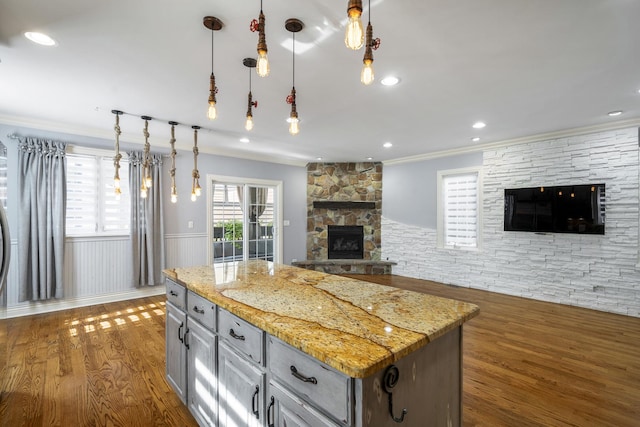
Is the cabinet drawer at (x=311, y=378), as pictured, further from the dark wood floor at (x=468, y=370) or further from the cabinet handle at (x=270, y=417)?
the dark wood floor at (x=468, y=370)

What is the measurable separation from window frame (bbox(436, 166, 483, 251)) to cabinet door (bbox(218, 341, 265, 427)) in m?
4.84

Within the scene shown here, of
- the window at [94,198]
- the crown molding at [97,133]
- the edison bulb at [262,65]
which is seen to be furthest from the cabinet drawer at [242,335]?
the crown molding at [97,133]

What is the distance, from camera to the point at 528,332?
3.29 metres

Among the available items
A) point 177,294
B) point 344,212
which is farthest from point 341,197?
point 177,294

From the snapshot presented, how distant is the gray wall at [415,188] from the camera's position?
218 inches

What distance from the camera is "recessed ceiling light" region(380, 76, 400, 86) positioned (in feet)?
8.53

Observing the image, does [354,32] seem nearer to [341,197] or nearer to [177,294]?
[177,294]

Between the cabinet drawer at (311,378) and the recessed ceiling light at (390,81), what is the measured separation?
235 centimetres

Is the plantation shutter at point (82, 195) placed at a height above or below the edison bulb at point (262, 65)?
below

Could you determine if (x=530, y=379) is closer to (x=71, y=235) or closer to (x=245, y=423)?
(x=245, y=423)

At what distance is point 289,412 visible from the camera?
1.12 m

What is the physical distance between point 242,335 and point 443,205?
5075 millimetres

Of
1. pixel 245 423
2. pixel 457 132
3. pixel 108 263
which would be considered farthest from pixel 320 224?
pixel 245 423

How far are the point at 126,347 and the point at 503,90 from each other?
4.52m
